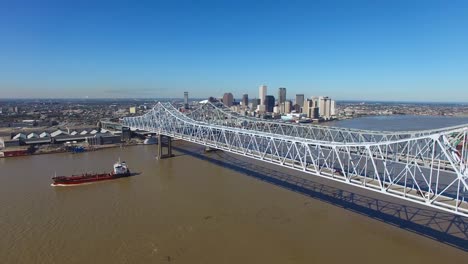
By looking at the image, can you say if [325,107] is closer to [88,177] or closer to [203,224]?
[88,177]

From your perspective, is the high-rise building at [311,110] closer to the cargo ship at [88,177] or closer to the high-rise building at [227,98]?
the high-rise building at [227,98]

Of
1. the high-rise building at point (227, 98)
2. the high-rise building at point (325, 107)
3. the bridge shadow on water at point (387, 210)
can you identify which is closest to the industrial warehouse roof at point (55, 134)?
the bridge shadow on water at point (387, 210)

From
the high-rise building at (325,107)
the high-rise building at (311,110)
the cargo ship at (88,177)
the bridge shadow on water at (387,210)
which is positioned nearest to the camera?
the bridge shadow on water at (387,210)

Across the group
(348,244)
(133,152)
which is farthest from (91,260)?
(133,152)

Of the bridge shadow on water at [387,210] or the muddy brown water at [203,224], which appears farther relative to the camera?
the bridge shadow on water at [387,210]

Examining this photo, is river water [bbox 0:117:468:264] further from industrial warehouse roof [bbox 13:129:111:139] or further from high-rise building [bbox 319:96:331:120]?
high-rise building [bbox 319:96:331:120]

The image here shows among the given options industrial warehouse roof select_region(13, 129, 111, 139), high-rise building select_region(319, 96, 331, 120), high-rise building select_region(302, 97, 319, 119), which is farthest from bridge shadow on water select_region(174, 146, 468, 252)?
high-rise building select_region(319, 96, 331, 120)
